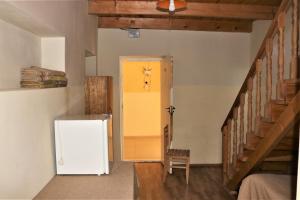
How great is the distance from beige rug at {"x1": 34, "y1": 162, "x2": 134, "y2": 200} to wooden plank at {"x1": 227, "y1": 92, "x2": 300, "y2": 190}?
4.18 feet

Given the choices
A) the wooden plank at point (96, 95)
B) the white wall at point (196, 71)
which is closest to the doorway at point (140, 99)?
the white wall at point (196, 71)

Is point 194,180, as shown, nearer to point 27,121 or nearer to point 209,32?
point 209,32

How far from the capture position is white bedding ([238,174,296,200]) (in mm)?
2479

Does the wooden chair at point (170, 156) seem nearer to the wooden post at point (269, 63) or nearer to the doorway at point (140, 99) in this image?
the wooden post at point (269, 63)

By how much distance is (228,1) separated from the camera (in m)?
3.71

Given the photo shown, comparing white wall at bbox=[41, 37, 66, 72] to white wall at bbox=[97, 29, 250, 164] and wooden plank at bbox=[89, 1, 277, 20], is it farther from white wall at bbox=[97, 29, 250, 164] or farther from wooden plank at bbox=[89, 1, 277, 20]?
white wall at bbox=[97, 29, 250, 164]

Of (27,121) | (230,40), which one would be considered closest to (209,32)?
(230,40)

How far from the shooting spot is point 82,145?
6.54ft

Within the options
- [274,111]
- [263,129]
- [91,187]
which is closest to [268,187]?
[263,129]

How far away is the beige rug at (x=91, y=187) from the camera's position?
1.70 m

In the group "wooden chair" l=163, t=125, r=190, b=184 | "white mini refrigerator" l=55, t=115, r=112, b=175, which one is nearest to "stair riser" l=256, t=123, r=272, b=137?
"white mini refrigerator" l=55, t=115, r=112, b=175

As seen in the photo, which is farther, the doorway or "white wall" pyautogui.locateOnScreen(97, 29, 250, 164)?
the doorway

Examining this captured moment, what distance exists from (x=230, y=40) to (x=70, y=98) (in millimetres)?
3307

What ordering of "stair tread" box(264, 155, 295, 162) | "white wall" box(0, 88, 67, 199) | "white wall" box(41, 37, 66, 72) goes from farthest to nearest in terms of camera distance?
1. "stair tread" box(264, 155, 295, 162)
2. "white wall" box(41, 37, 66, 72)
3. "white wall" box(0, 88, 67, 199)
